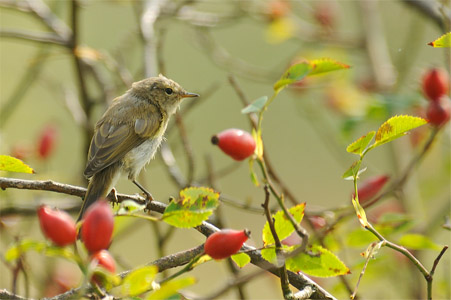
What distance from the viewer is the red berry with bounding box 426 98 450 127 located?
7.02 ft

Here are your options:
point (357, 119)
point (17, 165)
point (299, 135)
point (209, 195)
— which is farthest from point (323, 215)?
point (299, 135)

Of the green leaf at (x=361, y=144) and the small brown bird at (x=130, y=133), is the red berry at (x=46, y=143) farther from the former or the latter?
the green leaf at (x=361, y=144)

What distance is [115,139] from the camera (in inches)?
123

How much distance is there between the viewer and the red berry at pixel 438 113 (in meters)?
2.14

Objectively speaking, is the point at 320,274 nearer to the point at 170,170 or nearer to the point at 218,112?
the point at 170,170

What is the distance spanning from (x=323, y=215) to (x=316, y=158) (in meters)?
7.75

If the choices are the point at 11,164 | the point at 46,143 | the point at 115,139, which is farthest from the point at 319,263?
the point at 46,143

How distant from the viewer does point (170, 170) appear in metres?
2.78

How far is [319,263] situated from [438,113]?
108 cm

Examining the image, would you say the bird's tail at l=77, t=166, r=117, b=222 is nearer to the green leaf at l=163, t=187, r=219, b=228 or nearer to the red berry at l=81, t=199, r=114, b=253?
the green leaf at l=163, t=187, r=219, b=228

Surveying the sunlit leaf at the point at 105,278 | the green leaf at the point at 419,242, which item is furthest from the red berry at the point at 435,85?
the sunlit leaf at the point at 105,278

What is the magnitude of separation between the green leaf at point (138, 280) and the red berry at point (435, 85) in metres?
1.55

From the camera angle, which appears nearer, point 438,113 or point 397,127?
point 397,127

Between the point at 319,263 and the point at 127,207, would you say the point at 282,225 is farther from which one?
the point at 127,207
